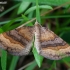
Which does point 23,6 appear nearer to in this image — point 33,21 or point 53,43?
point 33,21

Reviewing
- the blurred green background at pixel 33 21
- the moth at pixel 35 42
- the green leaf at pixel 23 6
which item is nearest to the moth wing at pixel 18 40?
→ the moth at pixel 35 42

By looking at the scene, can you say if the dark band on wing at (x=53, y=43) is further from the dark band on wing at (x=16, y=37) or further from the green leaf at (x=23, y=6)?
the green leaf at (x=23, y=6)

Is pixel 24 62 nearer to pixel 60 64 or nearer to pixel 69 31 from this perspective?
pixel 60 64

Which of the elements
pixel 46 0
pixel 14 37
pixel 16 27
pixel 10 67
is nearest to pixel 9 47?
pixel 14 37

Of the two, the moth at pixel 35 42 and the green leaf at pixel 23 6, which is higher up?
the green leaf at pixel 23 6

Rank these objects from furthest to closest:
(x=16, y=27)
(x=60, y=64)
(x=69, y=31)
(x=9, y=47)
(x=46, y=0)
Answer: (x=60, y=64)
(x=69, y=31)
(x=46, y=0)
(x=16, y=27)
(x=9, y=47)
